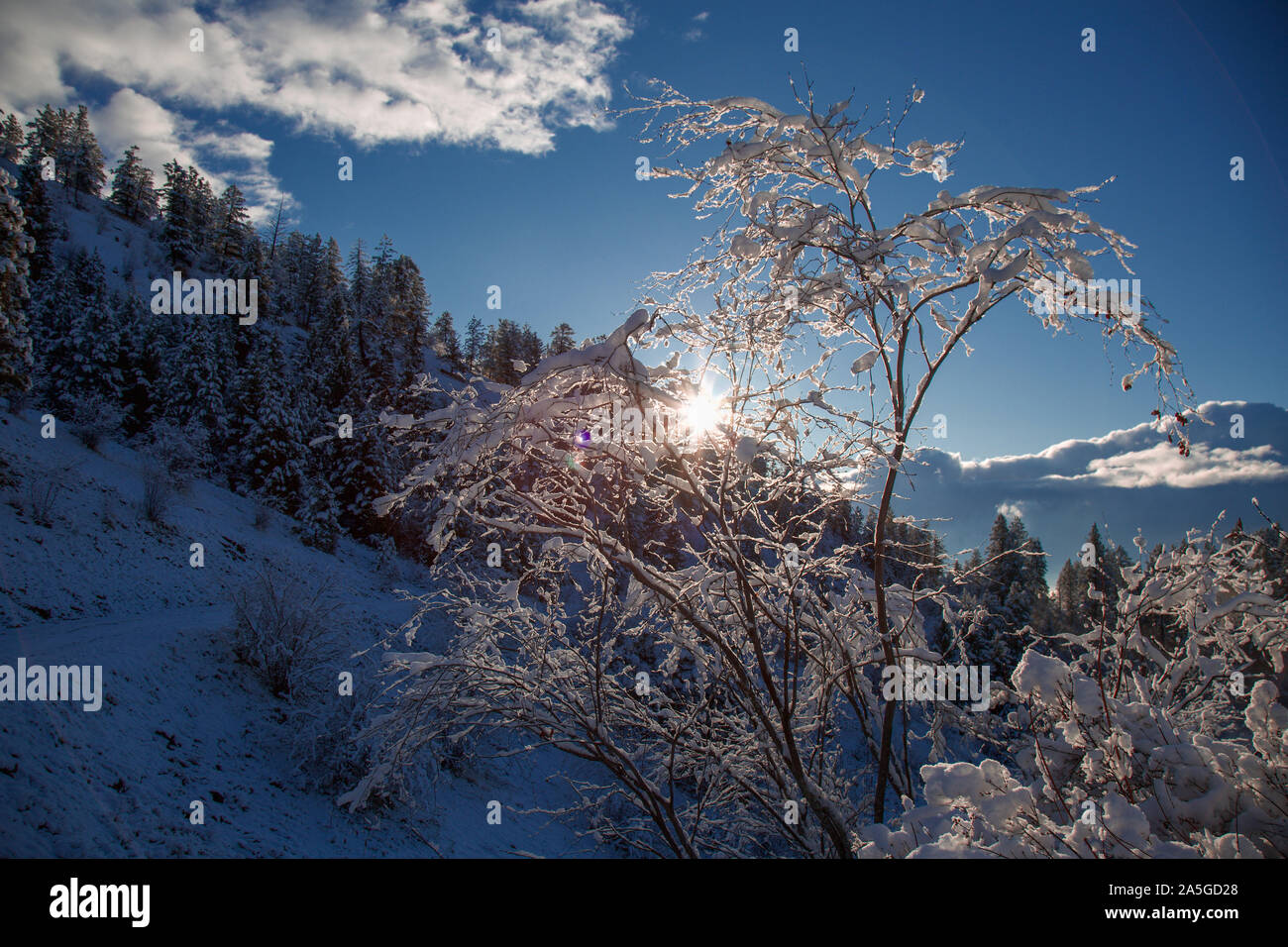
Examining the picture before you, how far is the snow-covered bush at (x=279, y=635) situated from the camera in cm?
1227

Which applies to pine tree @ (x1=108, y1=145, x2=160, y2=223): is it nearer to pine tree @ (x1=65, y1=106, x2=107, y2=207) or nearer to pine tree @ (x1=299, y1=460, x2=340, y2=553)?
pine tree @ (x1=65, y1=106, x2=107, y2=207)

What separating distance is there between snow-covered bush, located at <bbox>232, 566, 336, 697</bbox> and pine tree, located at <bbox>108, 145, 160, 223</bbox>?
72.7 meters

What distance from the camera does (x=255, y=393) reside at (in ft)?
88.7

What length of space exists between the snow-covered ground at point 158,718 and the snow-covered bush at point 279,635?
13.7 inches

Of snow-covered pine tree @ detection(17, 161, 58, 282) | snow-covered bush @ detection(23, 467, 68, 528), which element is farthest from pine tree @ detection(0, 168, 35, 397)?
snow-covered pine tree @ detection(17, 161, 58, 282)

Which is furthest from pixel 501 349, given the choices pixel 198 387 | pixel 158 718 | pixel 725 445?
pixel 725 445

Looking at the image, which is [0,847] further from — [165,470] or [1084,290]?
[165,470]

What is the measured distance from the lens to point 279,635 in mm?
12555

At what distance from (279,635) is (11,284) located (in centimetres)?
1414

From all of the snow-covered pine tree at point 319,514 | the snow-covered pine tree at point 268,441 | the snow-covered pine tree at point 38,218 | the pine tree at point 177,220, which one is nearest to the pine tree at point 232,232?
the pine tree at point 177,220

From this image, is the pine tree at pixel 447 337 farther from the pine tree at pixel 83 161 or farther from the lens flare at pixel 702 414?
the lens flare at pixel 702 414

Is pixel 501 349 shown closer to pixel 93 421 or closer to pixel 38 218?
pixel 38 218

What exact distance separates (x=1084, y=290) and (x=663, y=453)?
189 cm

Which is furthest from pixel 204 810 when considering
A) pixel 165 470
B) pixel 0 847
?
pixel 165 470
